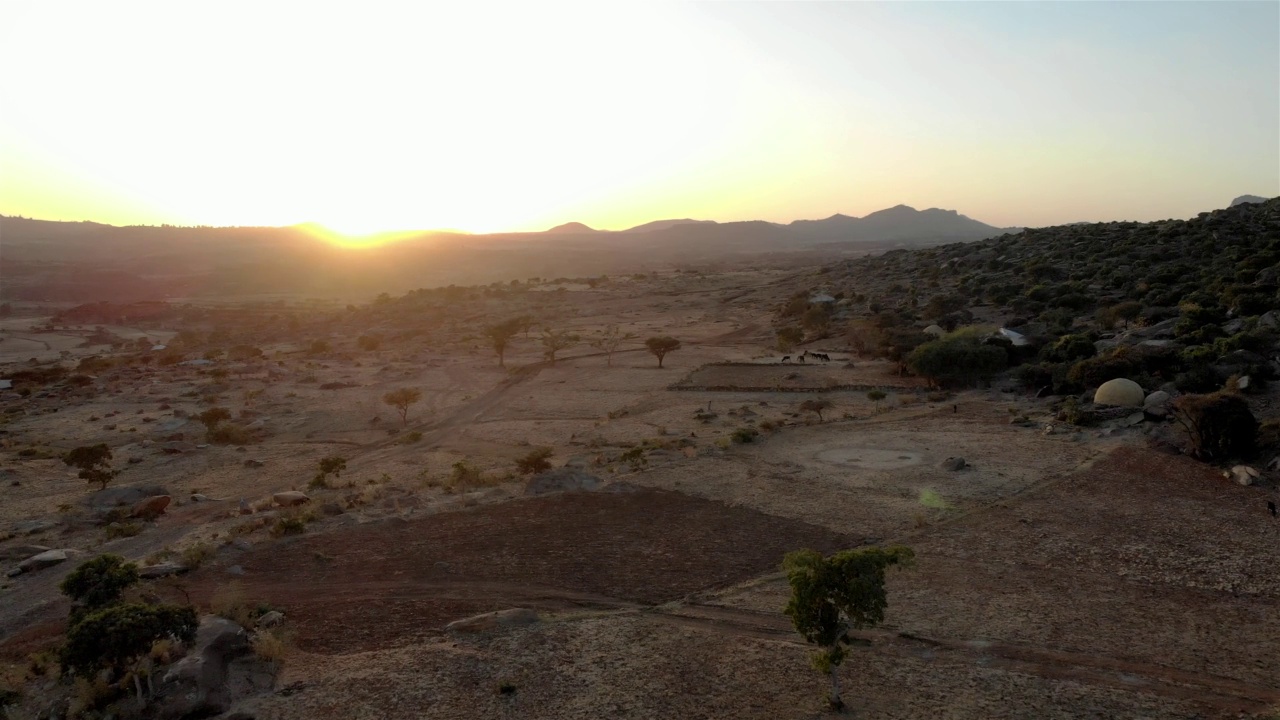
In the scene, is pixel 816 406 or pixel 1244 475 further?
pixel 816 406

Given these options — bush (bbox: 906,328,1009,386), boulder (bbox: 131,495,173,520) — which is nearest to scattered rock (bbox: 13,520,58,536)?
boulder (bbox: 131,495,173,520)

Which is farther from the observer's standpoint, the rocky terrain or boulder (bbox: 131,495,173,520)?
boulder (bbox: 131,495,173,520)

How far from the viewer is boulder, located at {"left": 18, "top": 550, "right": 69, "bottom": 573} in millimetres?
19672

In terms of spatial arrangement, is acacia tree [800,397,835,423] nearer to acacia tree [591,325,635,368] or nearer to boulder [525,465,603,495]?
boulder [525,465,603,495]

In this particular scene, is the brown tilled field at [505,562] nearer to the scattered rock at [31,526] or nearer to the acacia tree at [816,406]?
the scattered rock at [31,526]

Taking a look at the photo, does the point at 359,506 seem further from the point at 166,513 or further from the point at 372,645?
the point at 372,645

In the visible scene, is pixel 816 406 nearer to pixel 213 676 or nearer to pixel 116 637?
pixel 213 676

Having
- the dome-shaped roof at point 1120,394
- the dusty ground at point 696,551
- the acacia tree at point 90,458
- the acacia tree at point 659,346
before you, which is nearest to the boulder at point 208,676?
the dusty ground at point 696,551

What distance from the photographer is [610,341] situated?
62.7m

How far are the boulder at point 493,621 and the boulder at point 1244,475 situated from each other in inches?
883

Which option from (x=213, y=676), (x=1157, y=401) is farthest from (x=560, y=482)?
(x=1157, y=401)

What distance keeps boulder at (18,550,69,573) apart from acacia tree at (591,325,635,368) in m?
37.5

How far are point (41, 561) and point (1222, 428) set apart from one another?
1425 inches

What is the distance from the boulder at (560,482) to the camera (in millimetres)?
25547
